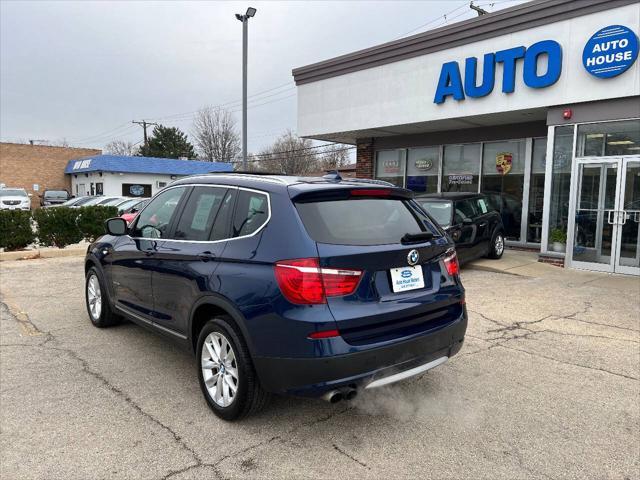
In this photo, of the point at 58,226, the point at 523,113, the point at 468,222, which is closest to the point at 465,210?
the point at 468,222

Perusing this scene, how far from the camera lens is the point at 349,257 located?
291 centimetres

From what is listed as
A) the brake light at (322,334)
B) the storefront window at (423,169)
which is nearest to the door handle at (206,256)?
the brake light at (322,334)

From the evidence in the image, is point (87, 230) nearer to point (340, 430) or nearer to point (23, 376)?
point (23, 376)

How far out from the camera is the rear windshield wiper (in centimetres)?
327

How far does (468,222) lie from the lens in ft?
31.0

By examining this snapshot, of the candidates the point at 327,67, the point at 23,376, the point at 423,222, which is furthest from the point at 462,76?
the point at 23,376

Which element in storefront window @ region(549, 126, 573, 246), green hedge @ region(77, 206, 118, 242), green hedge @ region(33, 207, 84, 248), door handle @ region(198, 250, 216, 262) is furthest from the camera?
green hedge @ region(77, 206, 118, 242)

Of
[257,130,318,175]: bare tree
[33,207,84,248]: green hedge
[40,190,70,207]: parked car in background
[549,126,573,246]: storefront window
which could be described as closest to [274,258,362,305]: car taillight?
[549,126,573,246]: storefront window

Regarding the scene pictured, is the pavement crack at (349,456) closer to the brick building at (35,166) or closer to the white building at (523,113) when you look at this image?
the white building at (523,113)

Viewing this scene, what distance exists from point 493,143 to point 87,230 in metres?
11.2

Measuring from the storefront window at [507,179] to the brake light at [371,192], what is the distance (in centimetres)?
1029

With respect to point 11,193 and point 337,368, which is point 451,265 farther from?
point 11,193

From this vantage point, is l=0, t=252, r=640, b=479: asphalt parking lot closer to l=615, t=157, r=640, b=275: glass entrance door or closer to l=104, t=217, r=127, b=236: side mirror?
l=104, t=217, r=127, b=236: side mirror

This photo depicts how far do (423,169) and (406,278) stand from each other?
479 inches
